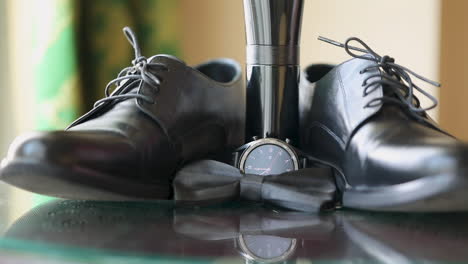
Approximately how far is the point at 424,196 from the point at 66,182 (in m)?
0.27

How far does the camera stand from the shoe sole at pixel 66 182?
469 mm

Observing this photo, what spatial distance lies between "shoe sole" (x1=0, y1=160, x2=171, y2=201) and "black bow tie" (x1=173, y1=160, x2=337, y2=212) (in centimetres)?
5

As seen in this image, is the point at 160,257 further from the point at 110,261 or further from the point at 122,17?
the point at 122,17

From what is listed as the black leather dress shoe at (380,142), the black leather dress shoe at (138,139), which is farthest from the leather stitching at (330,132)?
the black leather dress shoe at (138,139)

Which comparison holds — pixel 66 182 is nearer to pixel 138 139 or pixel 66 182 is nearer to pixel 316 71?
pixel 138 139

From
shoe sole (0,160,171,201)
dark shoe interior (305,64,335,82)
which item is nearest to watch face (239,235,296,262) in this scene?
shoe sole (0,160,171,201)

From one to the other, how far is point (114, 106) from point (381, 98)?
257 millimetres

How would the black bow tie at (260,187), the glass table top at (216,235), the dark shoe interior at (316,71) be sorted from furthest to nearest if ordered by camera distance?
1. the dark shoe interior at (316,71)
2. the black bow tie at (260,187)
3. the glass table top at (216,235)

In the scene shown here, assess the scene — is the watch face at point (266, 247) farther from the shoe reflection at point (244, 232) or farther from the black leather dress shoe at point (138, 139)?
the black leather dress shoe at point (138, 139)

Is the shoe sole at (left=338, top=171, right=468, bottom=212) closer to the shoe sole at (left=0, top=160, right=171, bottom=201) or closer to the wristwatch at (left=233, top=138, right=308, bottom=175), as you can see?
the wristwatch at (left=233, top=138, right=308, bottom=175)

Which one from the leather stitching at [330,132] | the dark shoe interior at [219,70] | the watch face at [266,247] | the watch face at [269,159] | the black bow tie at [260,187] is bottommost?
the watch face at [266,247]

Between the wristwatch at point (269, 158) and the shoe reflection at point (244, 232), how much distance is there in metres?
0.04

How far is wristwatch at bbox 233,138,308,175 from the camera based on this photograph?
57cm

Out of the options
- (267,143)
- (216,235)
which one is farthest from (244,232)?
(267,143)
